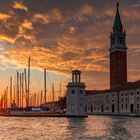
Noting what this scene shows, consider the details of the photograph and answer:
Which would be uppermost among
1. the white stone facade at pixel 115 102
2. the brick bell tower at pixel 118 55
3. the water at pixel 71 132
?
the brick bell tower at pixel 118 55

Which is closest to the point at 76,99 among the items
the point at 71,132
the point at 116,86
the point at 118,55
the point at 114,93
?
the point at 114,93

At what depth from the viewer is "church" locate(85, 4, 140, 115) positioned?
114 meters

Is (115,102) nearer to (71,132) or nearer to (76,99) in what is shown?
(76,99)

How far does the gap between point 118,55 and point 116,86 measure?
12.7 meters

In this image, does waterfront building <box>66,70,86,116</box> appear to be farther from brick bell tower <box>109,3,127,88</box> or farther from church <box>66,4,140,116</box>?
brick bell tower <box>109,3,127,88</box>

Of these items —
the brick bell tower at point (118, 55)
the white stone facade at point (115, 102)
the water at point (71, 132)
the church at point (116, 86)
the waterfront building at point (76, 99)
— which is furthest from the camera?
the brick bell tower at point (118, 55)

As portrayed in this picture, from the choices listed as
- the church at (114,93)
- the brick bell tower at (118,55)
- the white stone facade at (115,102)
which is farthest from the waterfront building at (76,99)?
the brick bell tower at (118,55)

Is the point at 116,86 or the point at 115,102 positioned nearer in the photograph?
the point at 115,102

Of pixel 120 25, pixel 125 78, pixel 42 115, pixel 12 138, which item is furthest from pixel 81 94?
pixel 120 25

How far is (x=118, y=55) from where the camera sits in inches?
5448

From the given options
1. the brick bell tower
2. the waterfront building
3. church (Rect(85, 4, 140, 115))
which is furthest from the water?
the brick bell tower

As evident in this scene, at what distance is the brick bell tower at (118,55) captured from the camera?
449 feet

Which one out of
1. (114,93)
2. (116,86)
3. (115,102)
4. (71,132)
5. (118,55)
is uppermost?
(118,55)

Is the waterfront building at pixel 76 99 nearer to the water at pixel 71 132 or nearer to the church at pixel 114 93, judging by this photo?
the church at pixel 114 93
